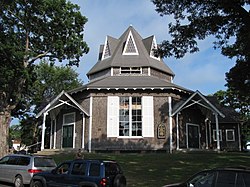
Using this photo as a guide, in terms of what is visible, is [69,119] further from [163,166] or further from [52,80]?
[52,80]

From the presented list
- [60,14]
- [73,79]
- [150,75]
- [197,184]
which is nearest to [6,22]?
[60,14]

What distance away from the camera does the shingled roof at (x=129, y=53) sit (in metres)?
30.9

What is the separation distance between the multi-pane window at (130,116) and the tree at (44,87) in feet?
77.1

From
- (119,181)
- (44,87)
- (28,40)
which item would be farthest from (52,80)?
(119,181)

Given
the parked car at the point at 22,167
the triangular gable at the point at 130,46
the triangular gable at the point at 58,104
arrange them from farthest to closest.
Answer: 1. the triangular gable at the point at 130,46
2. the triangular gable at the point at 58,104
3. the parked car at the point at 22,167

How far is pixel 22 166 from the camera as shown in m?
13.7

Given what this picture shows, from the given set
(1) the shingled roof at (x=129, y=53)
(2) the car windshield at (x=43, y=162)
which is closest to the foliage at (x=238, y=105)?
(1) the shingled roof at (x=129, y=53)

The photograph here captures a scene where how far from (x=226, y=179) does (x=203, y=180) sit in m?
0.69

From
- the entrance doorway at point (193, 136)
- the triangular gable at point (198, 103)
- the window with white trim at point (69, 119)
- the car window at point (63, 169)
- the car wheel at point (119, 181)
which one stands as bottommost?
the car wheel at point (119, 181)

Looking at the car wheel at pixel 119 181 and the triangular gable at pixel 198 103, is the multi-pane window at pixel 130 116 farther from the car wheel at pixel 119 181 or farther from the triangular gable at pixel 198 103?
the car wheel at pixel 119 181

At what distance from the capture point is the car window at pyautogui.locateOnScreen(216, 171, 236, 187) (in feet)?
25.3

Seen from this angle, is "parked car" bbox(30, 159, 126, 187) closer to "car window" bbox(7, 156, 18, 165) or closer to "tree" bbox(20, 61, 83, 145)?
"car window" bbox(7, 156, 18, 165)

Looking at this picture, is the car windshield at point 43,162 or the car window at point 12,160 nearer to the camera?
the car windshield at point 43,162

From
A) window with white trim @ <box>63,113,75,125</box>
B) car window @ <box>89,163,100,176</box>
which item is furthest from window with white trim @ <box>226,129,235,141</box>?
car window @ <box>89,163,100,176</box>
